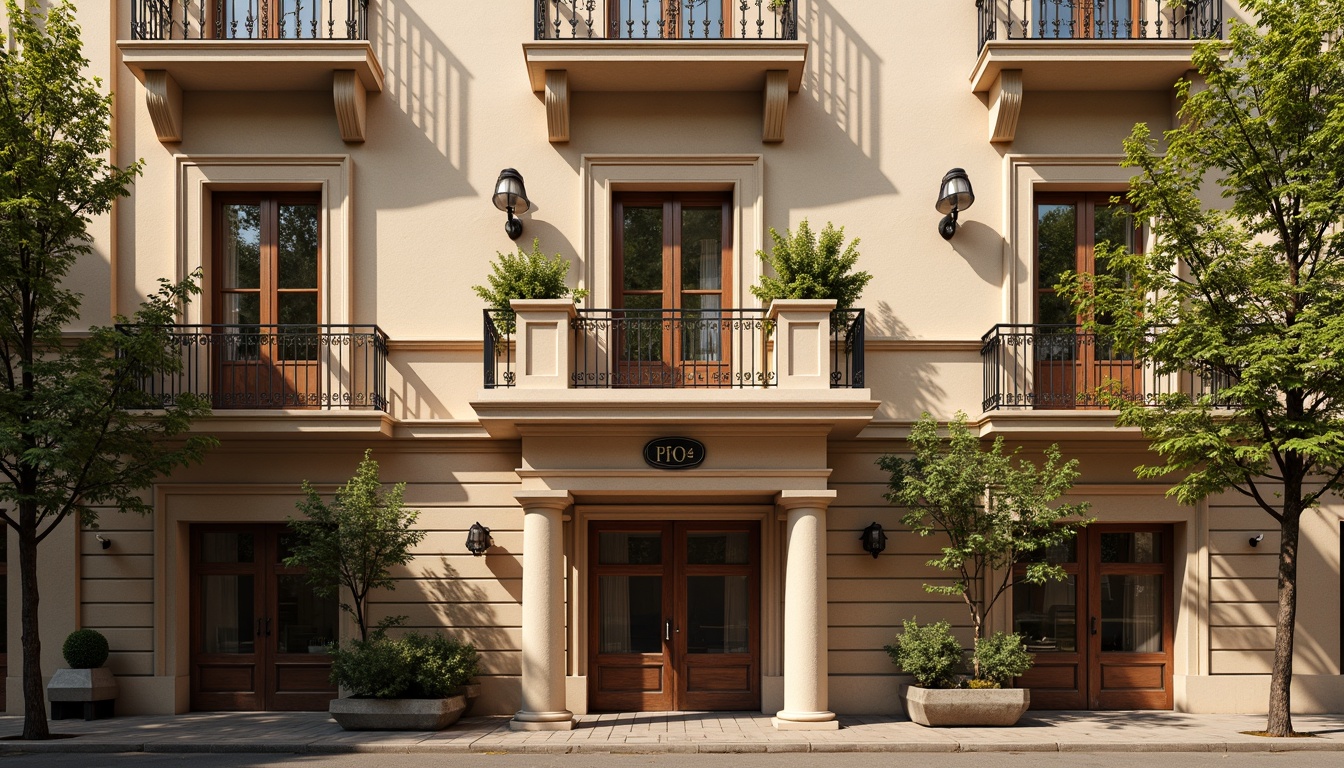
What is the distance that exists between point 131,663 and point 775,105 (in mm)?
11428

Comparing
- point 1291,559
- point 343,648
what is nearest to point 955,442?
point 1291,559

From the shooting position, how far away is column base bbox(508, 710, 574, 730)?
39.1 ft

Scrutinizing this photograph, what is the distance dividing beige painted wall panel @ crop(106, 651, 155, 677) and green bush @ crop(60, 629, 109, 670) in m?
0.30

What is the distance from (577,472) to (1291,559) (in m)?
8.58

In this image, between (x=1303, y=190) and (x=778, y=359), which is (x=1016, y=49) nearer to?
(x=1303, y=190)

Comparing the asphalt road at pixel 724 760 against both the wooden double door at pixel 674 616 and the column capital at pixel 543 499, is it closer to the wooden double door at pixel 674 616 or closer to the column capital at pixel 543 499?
the wooden double door at pixel 674 616

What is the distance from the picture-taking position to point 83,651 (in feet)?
42.0

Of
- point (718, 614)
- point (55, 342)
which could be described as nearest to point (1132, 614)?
point (718, 614)

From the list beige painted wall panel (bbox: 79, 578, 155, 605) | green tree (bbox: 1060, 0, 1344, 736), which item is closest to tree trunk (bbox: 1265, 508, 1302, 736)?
green tree (bbox: 1060, 0, 1344, 736)

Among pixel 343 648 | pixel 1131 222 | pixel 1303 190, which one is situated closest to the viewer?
pixel 1303 190

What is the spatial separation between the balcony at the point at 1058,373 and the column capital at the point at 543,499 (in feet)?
19.1

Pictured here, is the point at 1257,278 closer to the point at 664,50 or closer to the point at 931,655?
the point at 931,655

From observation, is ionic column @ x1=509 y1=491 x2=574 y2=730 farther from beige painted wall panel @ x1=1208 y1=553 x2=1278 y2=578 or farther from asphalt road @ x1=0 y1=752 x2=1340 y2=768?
beige painted wall panel @ x1=1208 y1=553 x2=1278 y2=578

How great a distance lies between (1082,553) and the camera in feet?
45.5
